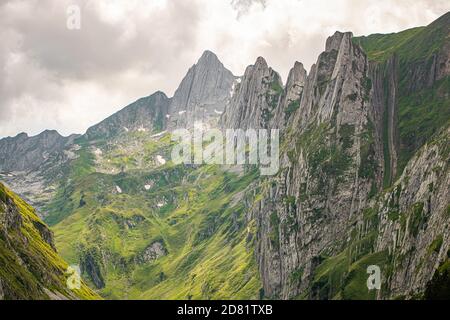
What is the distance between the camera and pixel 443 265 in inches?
7800
